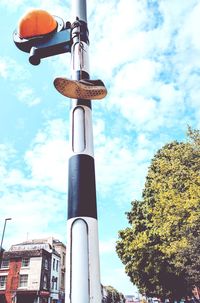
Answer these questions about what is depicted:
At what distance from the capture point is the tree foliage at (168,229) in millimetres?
14953

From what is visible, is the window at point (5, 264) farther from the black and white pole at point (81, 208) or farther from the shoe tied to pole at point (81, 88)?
the shoe tied to pole at point (81, 88)

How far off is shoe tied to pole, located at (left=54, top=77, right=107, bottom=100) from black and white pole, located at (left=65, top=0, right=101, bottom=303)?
0.62 ft

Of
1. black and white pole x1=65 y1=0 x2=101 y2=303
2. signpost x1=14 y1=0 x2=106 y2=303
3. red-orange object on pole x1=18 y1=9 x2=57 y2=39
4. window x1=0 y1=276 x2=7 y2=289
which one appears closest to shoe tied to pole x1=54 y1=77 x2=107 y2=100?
signpost x1=14 y1=0 x2=106 y2=303

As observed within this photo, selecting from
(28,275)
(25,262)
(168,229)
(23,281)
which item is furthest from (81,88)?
(23,281)

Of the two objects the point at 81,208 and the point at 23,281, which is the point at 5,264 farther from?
the point at 81,208

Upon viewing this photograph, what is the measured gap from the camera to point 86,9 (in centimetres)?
397

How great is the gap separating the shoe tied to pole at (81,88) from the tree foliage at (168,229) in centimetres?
1215

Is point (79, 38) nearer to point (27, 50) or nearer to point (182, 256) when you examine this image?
point (27, 50)

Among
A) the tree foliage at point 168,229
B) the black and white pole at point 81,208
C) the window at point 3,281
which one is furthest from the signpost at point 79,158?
the window at point 3,281

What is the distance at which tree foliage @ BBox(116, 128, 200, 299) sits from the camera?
49.1 feet

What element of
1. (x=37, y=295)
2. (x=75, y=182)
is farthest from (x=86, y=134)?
(x=37, y=295)

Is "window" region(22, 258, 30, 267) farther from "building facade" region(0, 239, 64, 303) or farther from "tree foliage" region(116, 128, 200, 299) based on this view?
"tree foliage" region(116, 128, 200, 299)

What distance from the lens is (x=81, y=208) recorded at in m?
2.68

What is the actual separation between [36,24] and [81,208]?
7.71ft
